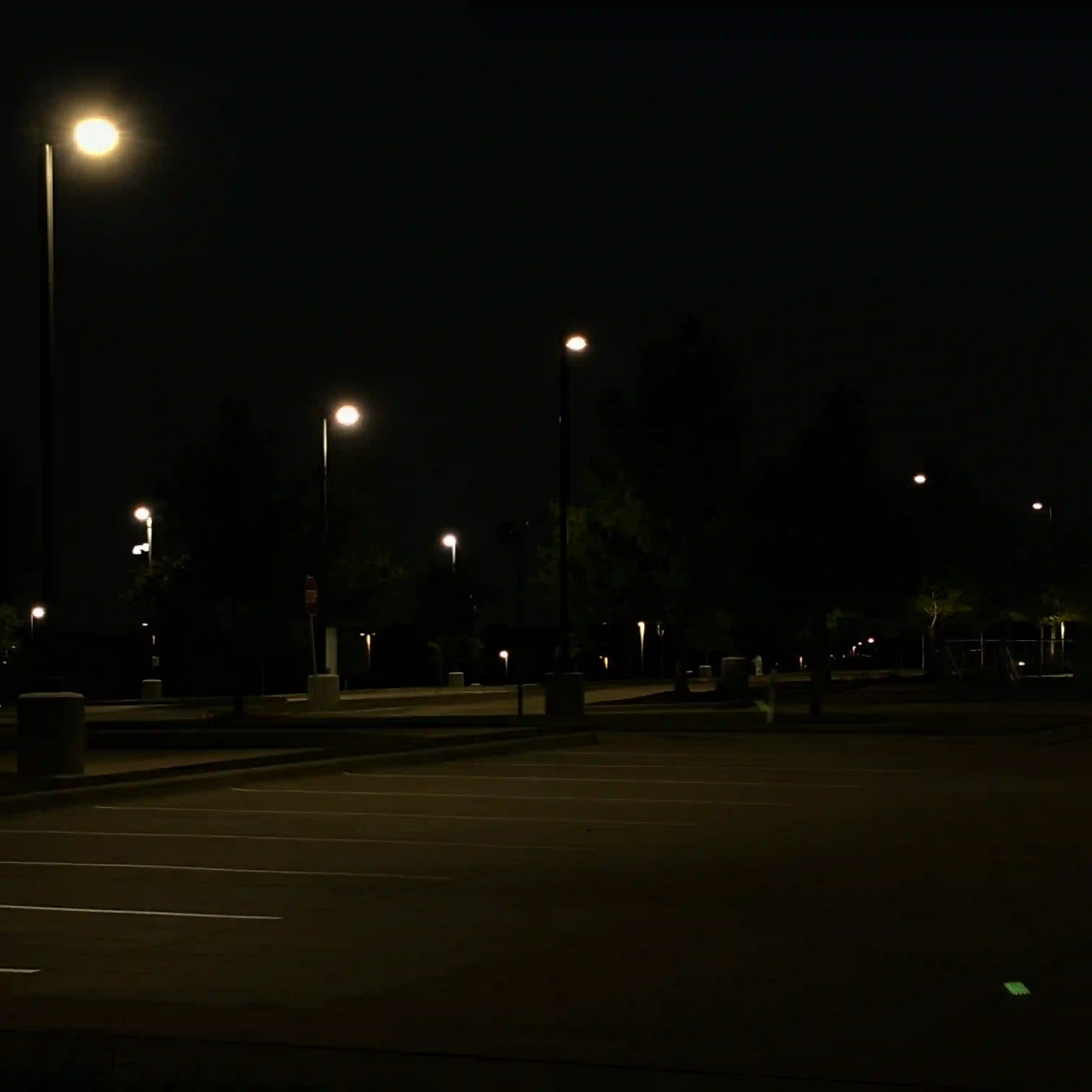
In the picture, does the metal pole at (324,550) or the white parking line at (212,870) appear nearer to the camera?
the white parking line at (212,870)

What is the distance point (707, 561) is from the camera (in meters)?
58.9

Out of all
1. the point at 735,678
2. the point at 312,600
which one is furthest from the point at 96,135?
the point at 735,678

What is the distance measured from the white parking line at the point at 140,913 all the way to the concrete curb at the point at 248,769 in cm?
701

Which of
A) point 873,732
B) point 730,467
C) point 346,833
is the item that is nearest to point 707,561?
point 730,467

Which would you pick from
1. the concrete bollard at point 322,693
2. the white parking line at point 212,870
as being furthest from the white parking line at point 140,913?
the concrete bollard at point 322,693

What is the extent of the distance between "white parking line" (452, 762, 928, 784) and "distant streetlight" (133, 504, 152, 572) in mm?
30649

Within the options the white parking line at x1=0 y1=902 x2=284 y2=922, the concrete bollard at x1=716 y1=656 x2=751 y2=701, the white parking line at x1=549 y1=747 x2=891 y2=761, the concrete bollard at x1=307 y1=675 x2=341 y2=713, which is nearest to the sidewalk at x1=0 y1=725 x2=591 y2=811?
the white parking line at x1=549 y1=747 x2=891 y2=761

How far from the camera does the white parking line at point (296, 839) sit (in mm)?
17281

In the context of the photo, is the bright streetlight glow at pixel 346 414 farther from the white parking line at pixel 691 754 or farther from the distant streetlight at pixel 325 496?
the white parking line at pixel 691 754

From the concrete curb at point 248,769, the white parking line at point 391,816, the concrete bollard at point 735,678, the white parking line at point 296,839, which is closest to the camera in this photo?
the white parking line at point 296,839

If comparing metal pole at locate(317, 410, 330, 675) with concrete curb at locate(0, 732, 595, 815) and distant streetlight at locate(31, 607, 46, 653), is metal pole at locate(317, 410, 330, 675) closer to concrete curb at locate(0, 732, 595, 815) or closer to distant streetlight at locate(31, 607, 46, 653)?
concrete curb at locate(0, 732, 595, 815)

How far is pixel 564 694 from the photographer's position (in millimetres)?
38625

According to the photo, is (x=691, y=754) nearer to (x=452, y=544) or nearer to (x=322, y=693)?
(x=322, y=693)

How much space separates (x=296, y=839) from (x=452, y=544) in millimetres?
78003
